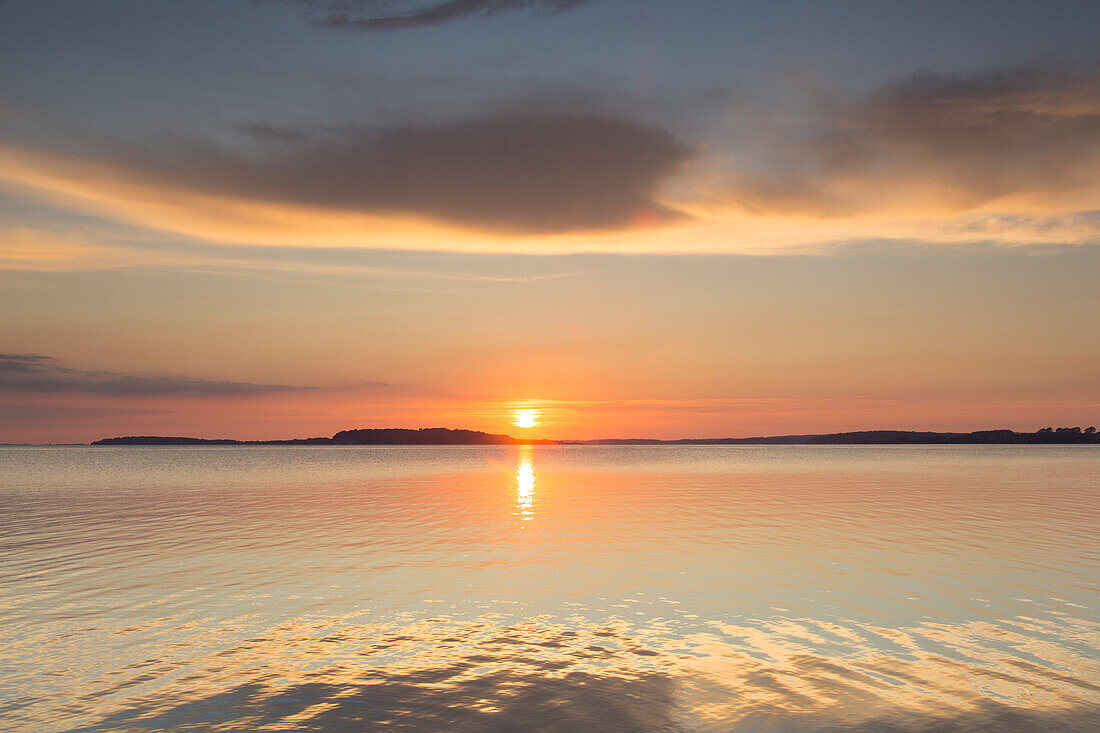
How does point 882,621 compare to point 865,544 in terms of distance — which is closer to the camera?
point 882,621

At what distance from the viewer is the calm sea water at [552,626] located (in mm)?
12023

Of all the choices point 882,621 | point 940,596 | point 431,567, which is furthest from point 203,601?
point 940,596

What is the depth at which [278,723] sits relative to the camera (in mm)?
11422

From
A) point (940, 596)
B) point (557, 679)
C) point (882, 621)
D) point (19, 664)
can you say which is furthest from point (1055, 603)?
point (19, 664)

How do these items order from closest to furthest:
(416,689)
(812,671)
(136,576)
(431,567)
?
(416,689)
(812,671)
(136,576)
(431,567)

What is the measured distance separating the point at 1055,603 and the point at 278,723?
19110 millimetres

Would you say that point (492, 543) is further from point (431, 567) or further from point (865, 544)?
point (865, 544)

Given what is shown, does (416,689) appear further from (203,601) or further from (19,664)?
(203,601)

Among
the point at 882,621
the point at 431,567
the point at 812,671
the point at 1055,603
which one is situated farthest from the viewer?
the point at 431,567

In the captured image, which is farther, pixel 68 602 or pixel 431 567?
pixel 431 567

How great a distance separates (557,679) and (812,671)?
4.74 metres

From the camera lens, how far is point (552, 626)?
17.5 m

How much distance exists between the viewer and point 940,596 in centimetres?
2072

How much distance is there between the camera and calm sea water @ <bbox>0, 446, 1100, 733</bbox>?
1202 centimetres
